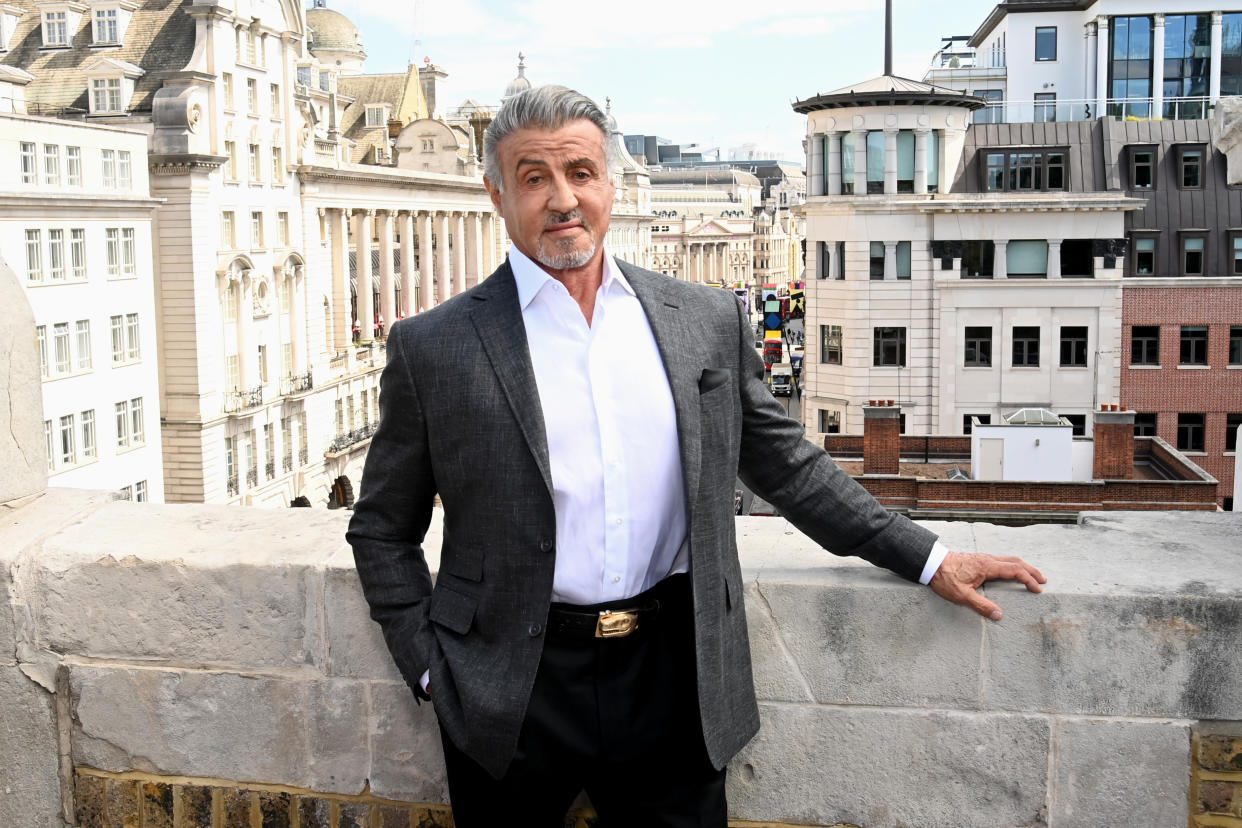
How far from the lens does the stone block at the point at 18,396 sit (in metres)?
4.62

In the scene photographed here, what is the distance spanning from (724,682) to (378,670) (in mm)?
1135

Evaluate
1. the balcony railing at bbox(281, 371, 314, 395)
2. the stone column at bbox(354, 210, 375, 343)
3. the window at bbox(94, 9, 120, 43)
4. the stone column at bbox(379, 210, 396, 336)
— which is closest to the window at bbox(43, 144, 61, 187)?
the window at bbox(94, 9, 120, 43)

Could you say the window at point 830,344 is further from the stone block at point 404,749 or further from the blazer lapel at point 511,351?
the blazer lapel at point 511,351

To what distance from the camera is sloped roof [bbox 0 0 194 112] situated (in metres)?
50.3

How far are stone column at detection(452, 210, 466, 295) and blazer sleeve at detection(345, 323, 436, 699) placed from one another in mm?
86892

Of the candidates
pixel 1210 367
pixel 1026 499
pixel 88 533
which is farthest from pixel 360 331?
pixel 88 533

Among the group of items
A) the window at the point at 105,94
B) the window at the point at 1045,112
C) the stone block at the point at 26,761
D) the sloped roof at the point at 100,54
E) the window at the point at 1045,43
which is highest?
the window at the point at 1045,43

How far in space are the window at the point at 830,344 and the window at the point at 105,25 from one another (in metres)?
26.9

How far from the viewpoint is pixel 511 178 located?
379 centimetres

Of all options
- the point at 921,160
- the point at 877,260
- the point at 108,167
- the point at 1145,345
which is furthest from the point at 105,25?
the point at 1145,345

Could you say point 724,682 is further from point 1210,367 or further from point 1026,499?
point 1210,367

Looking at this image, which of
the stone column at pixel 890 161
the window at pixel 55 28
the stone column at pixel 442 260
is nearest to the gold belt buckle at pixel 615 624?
the stone column at pixel 890 161

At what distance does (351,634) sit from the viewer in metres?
4.35

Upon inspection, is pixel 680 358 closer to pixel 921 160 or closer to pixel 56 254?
pixel 56 254
